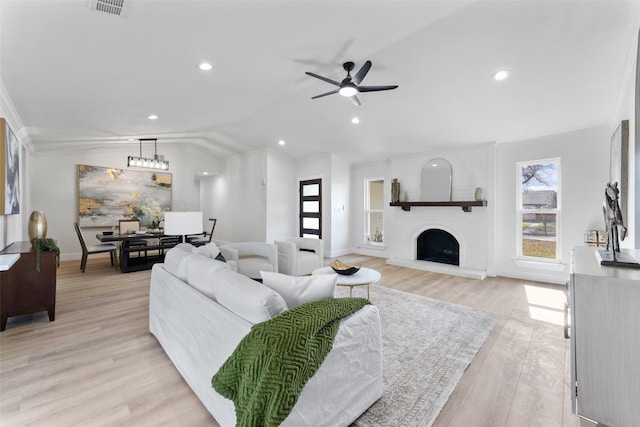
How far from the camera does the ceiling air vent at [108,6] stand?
71.4 inches

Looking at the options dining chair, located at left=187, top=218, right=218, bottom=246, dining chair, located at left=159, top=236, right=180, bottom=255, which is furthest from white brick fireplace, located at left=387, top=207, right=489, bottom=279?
dining chair, located at left=159, top=236, right=180, bottom=255

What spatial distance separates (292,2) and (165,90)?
6.97 feet

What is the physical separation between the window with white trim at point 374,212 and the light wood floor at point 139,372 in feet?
10.8

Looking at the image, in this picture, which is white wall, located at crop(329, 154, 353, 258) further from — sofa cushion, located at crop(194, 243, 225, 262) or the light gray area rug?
sofa cushion, located at crop(194, 243, 225, 262)

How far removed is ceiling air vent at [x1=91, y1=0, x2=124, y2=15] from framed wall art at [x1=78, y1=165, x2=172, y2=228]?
506 centimetres

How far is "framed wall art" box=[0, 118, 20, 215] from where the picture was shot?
2.75m

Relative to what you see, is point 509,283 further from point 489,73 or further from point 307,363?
point 307,363

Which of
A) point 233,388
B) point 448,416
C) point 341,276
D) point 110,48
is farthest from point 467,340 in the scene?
point 110,48

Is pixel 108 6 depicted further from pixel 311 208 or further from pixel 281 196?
pixel 311 208

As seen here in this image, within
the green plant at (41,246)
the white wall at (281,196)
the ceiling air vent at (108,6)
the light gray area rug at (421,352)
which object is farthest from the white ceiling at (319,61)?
the light gray area rug at (421,352)

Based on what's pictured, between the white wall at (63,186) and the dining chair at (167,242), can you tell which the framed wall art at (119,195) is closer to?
the white wall at (63,186)

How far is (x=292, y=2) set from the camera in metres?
2.06

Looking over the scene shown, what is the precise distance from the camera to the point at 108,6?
1.86 metres

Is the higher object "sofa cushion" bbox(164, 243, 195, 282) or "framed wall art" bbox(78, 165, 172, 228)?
"framed wall art" bbox(78, 165, 172, 228)
